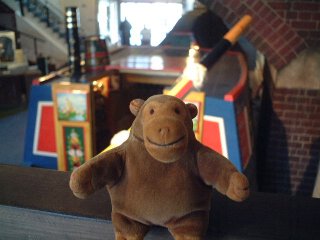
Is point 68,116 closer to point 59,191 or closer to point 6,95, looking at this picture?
point 59,191

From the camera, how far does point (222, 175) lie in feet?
2.08

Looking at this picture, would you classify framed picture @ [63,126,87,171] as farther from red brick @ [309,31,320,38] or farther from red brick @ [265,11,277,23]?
red brick @ [309,31,320,38]

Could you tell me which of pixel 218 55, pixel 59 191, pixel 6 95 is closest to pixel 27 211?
pixel 59 191

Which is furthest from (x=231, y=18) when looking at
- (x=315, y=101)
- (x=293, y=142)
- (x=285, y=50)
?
(x=293, y=142)

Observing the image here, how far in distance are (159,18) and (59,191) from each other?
11.4 metres

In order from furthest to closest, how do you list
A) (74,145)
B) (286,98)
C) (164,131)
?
(74,145)
(286,98)
(164,131)

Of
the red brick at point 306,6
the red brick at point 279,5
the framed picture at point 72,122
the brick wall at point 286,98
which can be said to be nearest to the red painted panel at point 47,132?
the framed picture at point 72,122

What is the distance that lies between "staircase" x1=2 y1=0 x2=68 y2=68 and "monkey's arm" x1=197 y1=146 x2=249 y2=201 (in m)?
7.73

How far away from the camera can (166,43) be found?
435 cm

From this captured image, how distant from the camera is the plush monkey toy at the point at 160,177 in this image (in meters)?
0.61

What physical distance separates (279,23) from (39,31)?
7.07 m

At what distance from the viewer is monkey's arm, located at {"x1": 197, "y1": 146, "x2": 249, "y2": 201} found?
60 centimetres

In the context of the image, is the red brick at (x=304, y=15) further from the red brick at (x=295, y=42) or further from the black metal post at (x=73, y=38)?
the black metal post at (x=73, y=38)

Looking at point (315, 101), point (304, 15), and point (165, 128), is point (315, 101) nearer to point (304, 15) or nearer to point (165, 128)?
point (304, 15)
